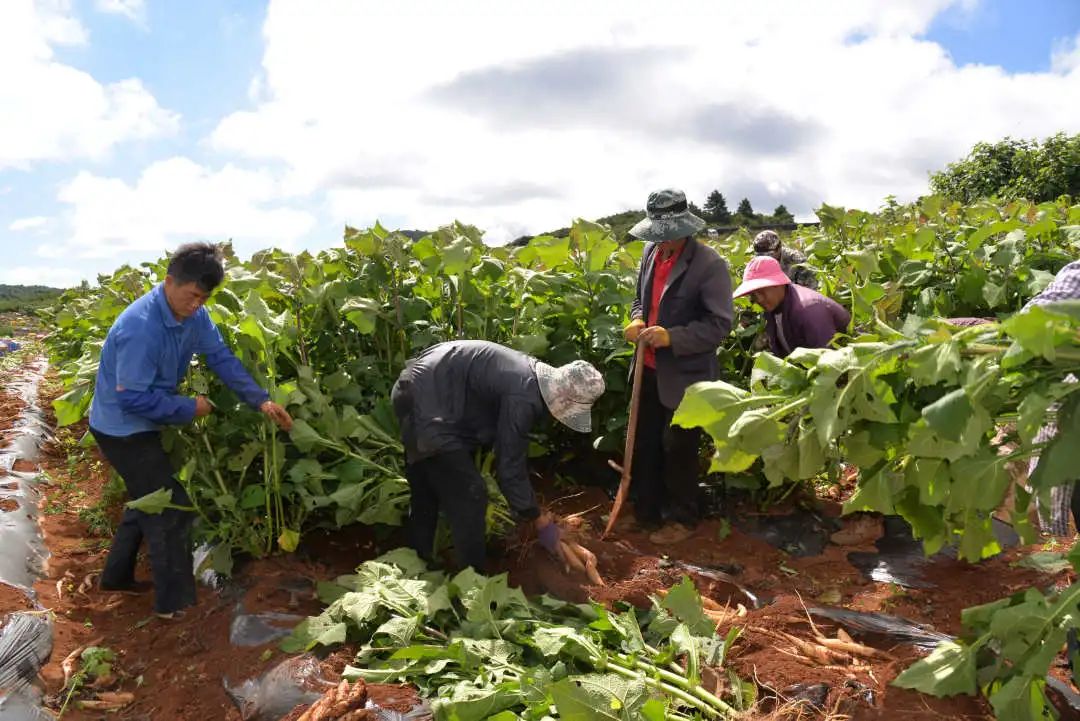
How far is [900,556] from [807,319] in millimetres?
1177

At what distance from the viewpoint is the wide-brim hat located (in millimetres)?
3641

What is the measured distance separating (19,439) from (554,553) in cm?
495

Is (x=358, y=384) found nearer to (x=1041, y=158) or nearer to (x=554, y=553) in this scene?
(x=554, y=553)

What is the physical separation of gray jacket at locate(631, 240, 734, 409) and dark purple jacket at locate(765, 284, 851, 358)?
28 centimetres

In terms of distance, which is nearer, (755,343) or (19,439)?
(755,343)

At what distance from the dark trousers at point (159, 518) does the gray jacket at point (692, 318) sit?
2223 mm

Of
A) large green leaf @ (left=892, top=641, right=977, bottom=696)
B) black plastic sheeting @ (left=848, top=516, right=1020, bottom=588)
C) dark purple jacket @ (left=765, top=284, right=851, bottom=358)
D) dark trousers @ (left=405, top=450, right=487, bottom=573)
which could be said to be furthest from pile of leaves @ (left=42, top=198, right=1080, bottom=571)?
large green leaf @ (left=892, top=641, right=977, bottom=696)

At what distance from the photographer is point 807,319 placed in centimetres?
368

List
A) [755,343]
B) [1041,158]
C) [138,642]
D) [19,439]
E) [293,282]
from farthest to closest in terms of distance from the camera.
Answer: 1. [1041,158]
2. [19,439]
3. [755,343]
4. [293,282]
5. [138,642]

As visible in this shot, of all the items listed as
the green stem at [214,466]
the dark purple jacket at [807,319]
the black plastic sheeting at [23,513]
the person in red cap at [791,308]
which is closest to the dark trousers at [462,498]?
the green stem at [214,466]

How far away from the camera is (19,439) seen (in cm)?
604

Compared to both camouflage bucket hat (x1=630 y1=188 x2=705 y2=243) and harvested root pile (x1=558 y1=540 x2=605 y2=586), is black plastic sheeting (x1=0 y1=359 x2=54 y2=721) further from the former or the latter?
camouflage bucket hat (x1=630 y1=188 x2=705 y2=243)

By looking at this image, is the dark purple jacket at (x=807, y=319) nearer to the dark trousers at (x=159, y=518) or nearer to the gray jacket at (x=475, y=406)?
the gray jacket at (x=475, y=406)

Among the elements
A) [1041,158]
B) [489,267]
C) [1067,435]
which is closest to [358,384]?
[489,267]
